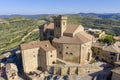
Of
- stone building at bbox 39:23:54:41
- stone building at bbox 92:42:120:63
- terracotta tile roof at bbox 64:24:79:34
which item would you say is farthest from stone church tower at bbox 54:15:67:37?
stone building at bbox 92:42:120:63

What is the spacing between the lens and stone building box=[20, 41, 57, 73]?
55.3 meters

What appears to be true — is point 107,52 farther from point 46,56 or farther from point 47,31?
point 47,31

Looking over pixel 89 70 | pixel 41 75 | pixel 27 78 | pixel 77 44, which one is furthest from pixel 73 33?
pixel 27 78

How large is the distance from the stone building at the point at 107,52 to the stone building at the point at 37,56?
17220 millimetres

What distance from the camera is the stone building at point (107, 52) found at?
57.1m

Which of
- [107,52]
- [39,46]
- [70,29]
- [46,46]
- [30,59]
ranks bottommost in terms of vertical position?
[30,59]

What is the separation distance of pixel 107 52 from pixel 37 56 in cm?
2516

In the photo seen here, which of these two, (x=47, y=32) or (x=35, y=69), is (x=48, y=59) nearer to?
(x=35, y=69)

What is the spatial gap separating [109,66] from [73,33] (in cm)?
1708

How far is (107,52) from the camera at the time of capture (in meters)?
59.2

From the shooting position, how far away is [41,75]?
176 ft

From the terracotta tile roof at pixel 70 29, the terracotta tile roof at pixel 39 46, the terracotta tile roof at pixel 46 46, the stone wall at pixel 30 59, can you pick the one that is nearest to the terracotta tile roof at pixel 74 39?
the terracotta tile roof at pixel 70 29

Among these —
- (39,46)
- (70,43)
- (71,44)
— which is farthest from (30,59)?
(71,44)

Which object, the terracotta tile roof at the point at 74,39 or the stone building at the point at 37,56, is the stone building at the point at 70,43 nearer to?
the terracotta tile roof at the point at 74,39
